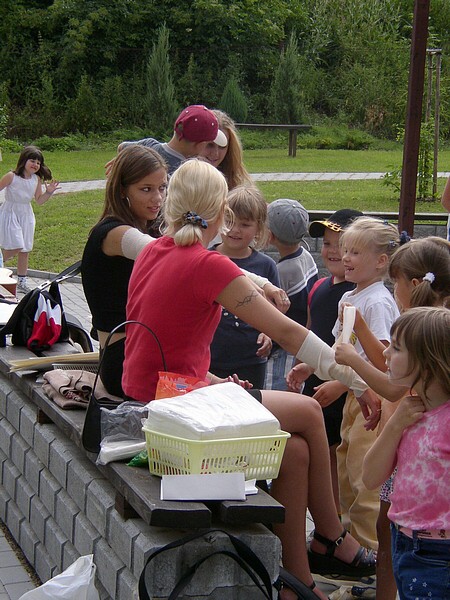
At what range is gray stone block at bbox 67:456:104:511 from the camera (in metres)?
3.49

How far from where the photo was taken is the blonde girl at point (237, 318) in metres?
4.79

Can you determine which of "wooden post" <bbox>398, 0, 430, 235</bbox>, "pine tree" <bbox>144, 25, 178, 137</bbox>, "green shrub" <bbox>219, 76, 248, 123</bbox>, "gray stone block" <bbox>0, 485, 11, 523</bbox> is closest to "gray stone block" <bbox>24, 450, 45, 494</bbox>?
"gray stone block" <bbox>0, 485, 11, 523</bbox>

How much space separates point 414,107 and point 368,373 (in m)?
3.89

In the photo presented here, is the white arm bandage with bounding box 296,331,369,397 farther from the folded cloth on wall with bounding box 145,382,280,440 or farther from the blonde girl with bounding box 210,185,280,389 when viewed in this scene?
the blonde girl with bounding box 210,185,280,389

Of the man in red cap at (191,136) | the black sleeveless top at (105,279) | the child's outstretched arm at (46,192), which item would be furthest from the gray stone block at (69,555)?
the child's outstretched arm at (46,192)

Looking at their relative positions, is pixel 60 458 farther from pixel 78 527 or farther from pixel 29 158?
pixel 29 158

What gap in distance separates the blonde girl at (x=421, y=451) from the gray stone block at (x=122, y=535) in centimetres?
78

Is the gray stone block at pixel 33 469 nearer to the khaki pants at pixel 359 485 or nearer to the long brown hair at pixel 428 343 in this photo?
the khaki pants at pixel 359 485

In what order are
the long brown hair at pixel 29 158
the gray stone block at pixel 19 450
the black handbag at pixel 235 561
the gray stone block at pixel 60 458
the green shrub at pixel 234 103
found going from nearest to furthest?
1. the black handbag at pixel 235 561
2. the gray stone block at pixel 60 458
3. the gray stone block at pixel 19 450
4. the long brown hair at pixel 29 158
5. the green shrub at pixel 234 103

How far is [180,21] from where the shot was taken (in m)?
30.2

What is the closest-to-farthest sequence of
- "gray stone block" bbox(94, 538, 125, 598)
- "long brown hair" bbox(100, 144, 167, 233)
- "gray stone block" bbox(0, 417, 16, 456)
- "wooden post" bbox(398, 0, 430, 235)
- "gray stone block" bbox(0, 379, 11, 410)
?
"gray stone block" bbox(94, 538, 125, 598)
"long brown hair" bbox(100, 144, 167, 233)
"gray stone block" bbox(0, 417, 16, 456)
"gray stone block" bbox(0, 379, 11, 410)
"wooden post" bbox(398, 0, 430, 235)

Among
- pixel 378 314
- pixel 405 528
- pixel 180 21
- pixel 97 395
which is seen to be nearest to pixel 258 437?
pixel 405 528

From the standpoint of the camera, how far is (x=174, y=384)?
3268 millimetres

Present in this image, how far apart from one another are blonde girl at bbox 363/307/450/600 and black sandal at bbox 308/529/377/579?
0.90 meters
